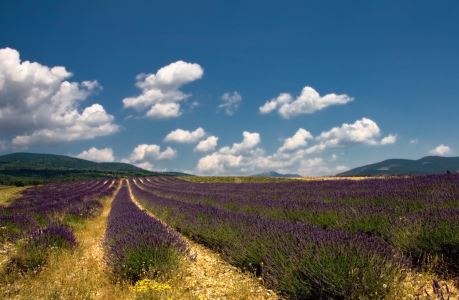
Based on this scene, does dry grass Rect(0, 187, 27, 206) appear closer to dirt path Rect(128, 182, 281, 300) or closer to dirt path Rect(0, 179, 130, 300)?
dirt path Rect(0, 179, 130, 300)

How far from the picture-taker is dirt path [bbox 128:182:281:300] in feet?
8.89

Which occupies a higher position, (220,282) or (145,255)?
(145,255)

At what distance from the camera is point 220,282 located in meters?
3.15

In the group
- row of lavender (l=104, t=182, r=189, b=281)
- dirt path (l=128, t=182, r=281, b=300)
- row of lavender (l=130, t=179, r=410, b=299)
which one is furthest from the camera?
row of lavender (l=104, t=182, r=189, b=281)

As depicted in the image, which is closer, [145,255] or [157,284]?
[157,284]

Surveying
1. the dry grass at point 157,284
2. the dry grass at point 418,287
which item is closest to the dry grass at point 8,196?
the dry grass at point 157,284

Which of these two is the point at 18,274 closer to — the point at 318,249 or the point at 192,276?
the point at 192,276

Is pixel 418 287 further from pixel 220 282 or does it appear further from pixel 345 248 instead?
pixel 220 282

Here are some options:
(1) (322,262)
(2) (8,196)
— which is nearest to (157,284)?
(1) (322,262)

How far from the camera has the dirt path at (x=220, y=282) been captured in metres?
2.71

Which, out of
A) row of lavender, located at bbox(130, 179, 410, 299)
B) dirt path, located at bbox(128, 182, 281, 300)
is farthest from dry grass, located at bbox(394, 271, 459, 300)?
dirt path, located at bbox(128, 182, 281, 300)

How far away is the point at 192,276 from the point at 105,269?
1.31 meters

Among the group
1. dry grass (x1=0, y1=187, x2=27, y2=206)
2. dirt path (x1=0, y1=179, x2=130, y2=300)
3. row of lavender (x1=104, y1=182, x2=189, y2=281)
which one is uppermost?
row of lavender (x1=104, y1=182, x2=189, y2=281)

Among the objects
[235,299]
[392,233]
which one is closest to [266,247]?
[235,299]
